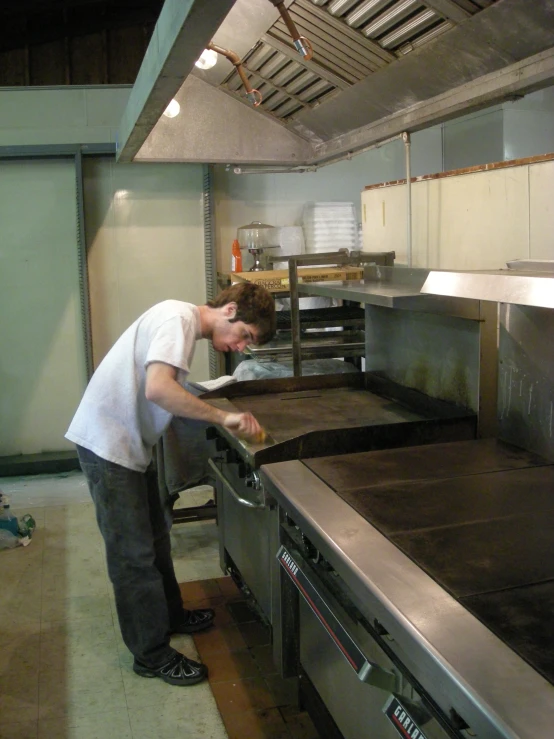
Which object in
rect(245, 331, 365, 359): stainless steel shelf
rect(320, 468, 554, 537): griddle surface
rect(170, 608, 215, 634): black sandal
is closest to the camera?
rect(320, 468, 554, 537): griddle surface

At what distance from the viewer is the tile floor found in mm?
2092

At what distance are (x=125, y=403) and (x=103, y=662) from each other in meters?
0.93

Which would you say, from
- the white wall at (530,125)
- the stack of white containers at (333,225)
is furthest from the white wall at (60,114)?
the white wall at (530,125)

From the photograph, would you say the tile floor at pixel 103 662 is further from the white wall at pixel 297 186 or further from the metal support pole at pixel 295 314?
the white wall at pixel 297 186

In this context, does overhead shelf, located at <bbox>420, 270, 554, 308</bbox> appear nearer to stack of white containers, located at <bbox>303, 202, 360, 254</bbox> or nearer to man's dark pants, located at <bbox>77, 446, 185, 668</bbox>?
man's dark pants, located at <bbox>77, 446, 185, 668</bbox>

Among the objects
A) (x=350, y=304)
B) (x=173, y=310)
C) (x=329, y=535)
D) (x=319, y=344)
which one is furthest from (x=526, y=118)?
(x=329, y=535)

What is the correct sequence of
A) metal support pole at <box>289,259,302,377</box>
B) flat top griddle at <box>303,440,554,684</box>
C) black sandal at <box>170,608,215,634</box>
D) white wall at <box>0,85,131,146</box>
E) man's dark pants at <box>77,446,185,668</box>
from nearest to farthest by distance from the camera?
1. flat top griddle at <box>303,440,554,684</box>
2. man's dark pants at <box>77,446,185,668</box>
3. black sandal at <box>170,608,215,634</box>
4. metal support pole at <box>289,259,302,377</box>
5. white wall at <box>0,85,131,146</box>

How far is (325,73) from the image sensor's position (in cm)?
237

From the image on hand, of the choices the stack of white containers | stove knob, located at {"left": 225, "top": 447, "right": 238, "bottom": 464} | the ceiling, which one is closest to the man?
stove knob, located at {"left": 225, "top": 447, "right": 238, "bottom": 464}

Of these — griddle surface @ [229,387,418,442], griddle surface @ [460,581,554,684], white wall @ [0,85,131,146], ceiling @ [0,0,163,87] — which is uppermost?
ceiling @ [0,0,163,87]

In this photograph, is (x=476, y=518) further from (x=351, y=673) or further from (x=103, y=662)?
Result: (x=103, y=662)

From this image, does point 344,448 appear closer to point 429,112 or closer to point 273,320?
point 273,320

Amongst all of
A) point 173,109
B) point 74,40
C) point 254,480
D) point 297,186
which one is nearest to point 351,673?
point 254,480

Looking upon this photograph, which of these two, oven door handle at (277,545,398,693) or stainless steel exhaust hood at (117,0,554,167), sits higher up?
stainless steel exhaust hood at (117,0,554,167)
